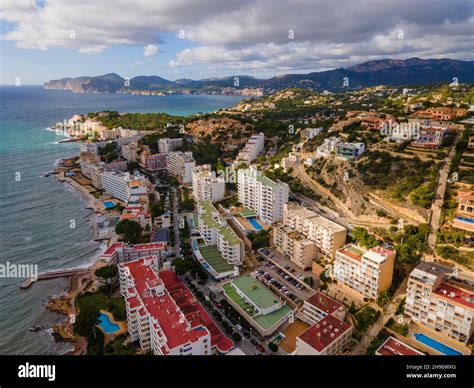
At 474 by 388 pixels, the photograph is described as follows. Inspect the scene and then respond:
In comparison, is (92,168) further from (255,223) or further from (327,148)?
(327,148)

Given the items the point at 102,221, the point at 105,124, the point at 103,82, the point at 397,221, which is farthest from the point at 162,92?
the point at 397,221

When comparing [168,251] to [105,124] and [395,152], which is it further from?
[105,124]

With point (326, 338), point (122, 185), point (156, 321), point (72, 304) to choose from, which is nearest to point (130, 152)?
point (122, 185)

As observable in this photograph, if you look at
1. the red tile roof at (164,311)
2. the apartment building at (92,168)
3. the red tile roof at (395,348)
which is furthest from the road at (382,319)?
the apartment building at (92,168)
